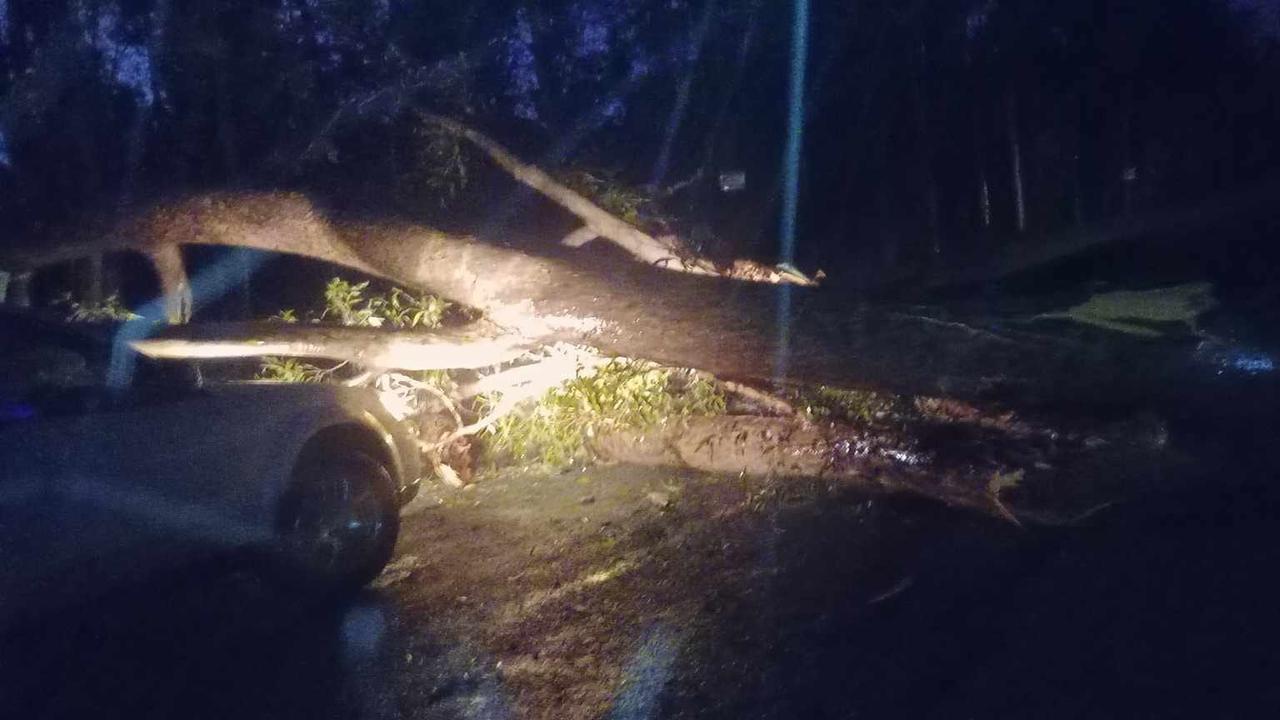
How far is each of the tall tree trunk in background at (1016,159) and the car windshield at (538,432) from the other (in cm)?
271

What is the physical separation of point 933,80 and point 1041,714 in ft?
35.6

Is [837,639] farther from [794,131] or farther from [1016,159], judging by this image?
[794,131]

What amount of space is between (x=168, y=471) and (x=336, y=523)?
116 cm

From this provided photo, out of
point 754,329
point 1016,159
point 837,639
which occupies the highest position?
Answer: point 1016,159

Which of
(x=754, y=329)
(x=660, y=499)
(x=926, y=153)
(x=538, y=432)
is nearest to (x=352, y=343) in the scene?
A: (x=538, y=432)

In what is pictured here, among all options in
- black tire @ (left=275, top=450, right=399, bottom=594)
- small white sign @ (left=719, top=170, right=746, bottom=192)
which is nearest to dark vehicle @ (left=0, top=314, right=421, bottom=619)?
black tire @ (left=275, top=450, right=399, bottom=594)

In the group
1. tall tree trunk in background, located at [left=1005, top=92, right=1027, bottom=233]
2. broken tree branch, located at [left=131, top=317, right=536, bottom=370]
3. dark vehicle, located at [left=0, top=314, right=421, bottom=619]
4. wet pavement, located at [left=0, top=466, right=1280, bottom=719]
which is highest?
tall tree trunk in background, located at [left=1005, top=92, right=1027, bottom=233]

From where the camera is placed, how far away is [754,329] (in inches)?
219

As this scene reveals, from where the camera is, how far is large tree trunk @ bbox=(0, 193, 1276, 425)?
5.14 meters

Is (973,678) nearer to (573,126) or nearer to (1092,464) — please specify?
(1092,464)

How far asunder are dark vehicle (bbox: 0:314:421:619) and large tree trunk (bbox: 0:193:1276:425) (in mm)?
1008

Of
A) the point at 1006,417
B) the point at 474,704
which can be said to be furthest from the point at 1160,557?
the point at 474,704

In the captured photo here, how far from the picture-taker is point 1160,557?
468cm

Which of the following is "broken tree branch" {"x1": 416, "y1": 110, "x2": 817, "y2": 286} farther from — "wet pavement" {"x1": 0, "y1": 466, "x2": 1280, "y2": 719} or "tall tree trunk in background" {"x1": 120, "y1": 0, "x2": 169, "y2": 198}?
"tall tree trunk in background" {"x1": 120, "y1": 0, "x2": 169, "y2": 198}
